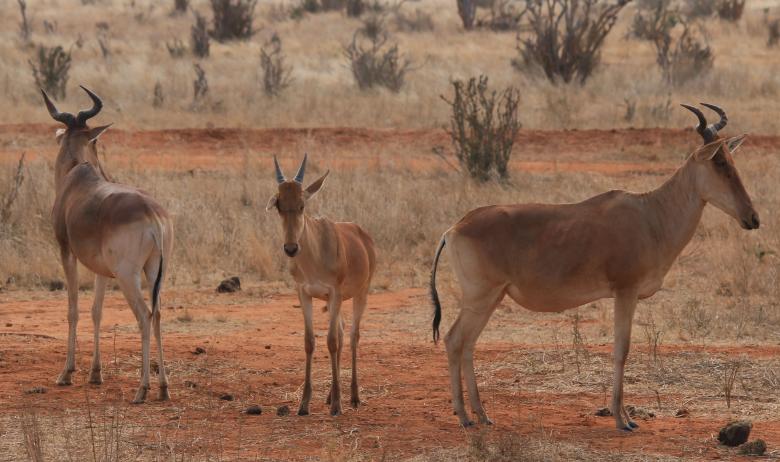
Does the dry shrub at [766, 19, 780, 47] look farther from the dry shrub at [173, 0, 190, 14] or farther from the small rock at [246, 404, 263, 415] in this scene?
the small rock at [246, 404, 263, 415]

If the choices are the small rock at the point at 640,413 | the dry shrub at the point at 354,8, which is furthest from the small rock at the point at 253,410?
the dry shrub at the point at 354,8

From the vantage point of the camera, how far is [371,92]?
27.7 meters

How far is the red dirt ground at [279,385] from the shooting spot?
7543 millimetres

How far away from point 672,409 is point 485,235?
1.83 meters

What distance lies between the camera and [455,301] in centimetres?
1262

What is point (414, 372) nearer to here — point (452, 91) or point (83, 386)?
point (83, 386)

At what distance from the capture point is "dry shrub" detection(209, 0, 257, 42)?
39.5 m

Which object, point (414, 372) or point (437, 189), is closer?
point (414, 372)

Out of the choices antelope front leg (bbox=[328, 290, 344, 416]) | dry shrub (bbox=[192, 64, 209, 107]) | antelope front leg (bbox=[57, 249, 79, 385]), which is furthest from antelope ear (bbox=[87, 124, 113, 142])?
dry shrub (bbox=[192, 64, 209, 107])

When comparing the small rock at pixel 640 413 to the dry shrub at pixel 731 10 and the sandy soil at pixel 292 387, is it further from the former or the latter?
the dry shrub at pixel 731 10

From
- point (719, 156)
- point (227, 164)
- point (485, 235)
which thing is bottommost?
point (227, 164)

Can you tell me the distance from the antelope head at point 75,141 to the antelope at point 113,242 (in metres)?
0.32

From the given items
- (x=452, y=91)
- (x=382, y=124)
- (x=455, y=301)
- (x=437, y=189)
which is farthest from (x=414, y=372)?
(x=452, y=91)

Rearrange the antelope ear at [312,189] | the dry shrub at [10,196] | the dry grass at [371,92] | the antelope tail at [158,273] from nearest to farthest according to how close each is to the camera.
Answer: the antelope ear at [312,189] < the antelope tail at [158,273] < the dry shrub at [10,196] < the dry grass at [371,92]
